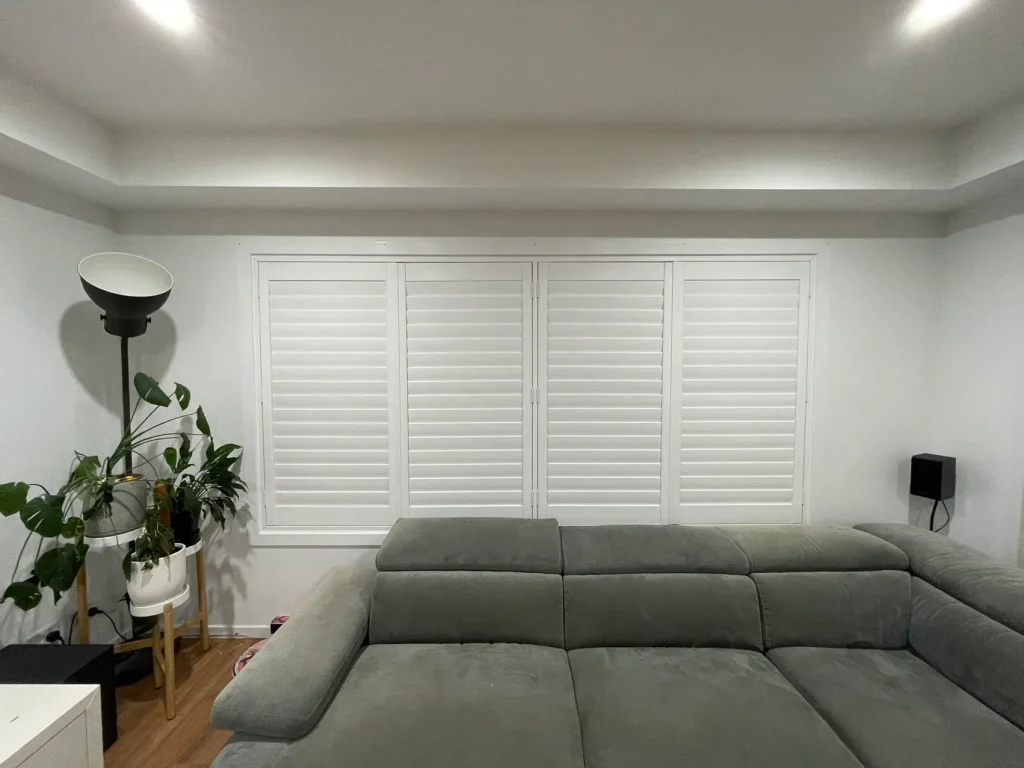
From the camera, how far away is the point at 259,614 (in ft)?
8.13

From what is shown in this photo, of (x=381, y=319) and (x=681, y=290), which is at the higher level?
(x=681, y=290)

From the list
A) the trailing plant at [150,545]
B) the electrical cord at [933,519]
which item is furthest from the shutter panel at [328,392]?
the electrical cord at [933,519]

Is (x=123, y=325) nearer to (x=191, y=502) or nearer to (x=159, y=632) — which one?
(x=191, y=502)

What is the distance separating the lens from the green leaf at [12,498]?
155 cm

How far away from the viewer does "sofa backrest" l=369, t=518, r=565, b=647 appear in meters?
1.87

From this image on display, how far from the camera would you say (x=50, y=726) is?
1313 millimetres

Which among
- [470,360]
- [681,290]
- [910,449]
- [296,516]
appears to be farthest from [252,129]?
[910,449]

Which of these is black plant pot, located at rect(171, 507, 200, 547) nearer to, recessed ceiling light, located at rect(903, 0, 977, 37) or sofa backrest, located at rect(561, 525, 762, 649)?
sofa backrest, located at rect(561, 525, 762, 649)

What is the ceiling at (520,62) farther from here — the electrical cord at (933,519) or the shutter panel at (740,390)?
the electrical cord at (933,519)

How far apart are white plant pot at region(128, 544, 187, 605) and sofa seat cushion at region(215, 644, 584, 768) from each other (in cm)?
93

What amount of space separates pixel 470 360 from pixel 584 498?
3.19 feet

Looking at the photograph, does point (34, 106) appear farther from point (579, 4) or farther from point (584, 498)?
point (584, 498)

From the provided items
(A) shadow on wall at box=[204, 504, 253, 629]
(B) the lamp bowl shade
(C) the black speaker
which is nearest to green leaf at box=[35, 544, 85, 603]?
(A) shadow on wall at box=[204, 504, 253, 629]

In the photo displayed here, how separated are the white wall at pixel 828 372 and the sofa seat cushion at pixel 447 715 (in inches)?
36.0
